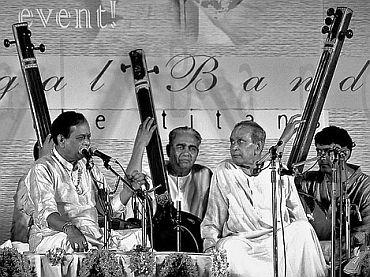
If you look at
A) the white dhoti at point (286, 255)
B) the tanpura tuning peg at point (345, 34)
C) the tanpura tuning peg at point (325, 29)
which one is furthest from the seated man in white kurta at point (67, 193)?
the tanpura tuning peg at point (345, 34)

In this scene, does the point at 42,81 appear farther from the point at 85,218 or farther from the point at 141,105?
the point at 85,218

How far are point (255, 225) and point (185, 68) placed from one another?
182cm

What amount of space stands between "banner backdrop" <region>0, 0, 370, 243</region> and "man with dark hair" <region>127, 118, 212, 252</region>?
0.11 metres

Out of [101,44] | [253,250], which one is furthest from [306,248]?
[101,44]

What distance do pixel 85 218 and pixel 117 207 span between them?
341 millimetres

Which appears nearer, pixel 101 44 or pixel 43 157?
pixel 43 157

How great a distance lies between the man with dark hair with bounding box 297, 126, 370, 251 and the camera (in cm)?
980

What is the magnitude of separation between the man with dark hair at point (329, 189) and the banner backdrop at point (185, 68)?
0.76 feet

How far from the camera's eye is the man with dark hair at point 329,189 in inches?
386

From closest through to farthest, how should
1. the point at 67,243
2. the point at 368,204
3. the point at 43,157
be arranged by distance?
1. the point at 67,243
2. the point at 43,157
3. the point at 368,204

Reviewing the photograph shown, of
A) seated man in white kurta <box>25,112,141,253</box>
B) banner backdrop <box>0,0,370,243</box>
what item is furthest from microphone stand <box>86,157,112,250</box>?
banner backdrop <box>0,0,370,243</box>

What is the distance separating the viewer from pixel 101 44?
1031 cm

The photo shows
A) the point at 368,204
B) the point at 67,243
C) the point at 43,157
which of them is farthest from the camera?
the point at 368,204

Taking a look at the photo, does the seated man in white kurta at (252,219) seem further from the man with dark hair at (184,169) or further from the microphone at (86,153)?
the microphone at (86,153)
